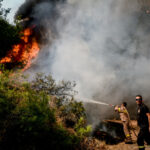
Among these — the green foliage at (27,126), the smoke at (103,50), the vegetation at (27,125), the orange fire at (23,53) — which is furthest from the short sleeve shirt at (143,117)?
the orange fire at (23,53)

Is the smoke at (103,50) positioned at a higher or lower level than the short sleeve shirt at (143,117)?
higher

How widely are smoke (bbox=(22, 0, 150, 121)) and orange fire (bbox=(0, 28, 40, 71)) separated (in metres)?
1.06

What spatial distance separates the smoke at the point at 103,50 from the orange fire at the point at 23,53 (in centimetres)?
106

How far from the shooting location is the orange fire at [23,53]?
10.2 metres

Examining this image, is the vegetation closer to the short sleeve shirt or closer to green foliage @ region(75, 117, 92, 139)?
green foliage @ region(75, 117, 92, 139)

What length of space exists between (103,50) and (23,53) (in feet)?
27.8

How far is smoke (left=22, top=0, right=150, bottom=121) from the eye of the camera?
501 inches

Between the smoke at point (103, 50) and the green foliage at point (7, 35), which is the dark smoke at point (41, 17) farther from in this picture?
the green foliage at point (7, 35)

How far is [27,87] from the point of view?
4387mm

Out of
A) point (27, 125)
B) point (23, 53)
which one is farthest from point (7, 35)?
point (27, 125)

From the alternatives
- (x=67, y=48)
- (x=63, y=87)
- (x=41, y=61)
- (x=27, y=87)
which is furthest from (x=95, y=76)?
(x=27, y=87)

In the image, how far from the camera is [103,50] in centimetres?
1547

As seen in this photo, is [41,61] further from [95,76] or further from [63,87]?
[63,87]

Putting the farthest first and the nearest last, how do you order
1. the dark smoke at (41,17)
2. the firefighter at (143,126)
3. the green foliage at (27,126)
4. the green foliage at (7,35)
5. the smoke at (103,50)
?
1. the dark smoke at (41,17)
2. the smoke at (103,50)
3. the green foliage at (7,35)
4. the firefighter at (143,126)
5. the green foliage at (27,126)
